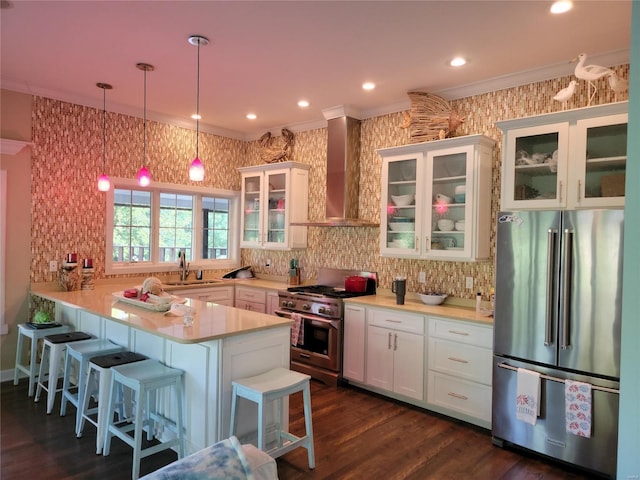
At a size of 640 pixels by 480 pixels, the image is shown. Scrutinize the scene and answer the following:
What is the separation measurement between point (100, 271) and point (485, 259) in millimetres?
4038

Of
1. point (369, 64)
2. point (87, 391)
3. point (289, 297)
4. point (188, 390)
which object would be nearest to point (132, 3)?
point (369, 64)

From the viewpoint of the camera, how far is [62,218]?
448 centimetres

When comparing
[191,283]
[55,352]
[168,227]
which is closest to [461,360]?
[55,352]

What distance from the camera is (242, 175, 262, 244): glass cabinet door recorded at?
A: 5730mm

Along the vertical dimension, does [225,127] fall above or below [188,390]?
above

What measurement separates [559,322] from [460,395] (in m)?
1.05

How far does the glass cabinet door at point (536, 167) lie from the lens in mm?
3168

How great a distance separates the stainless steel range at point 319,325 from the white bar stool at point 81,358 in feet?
6.02

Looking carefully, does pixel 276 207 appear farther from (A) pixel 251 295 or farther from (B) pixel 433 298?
(B) pixel 433 298

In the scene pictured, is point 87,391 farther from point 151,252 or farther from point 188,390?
point 151,252

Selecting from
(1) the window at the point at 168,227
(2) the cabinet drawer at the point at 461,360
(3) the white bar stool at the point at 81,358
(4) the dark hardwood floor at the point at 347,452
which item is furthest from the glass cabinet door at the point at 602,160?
(1) the window at the point at 168,227

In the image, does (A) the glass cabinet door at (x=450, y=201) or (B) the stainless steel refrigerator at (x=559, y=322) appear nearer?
(B) the stainless steel refrigerator at (x=559, y=322)

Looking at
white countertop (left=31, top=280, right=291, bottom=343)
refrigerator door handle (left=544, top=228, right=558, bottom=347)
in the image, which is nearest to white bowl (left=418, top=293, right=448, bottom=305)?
refrigerator door handle (left=544, top=228, right=558, bottom=347)

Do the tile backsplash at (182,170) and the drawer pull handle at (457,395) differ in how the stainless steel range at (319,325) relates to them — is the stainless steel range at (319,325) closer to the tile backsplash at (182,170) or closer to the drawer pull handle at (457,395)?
the tile backsplash at (182,170)
